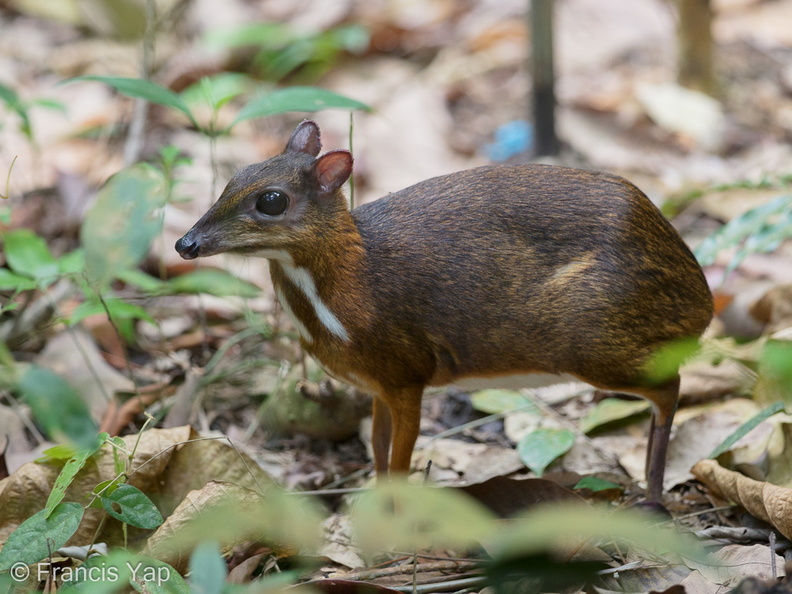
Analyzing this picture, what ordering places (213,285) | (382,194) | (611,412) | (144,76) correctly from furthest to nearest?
(382,194) → (144,76) → (213,285) → (611,412)

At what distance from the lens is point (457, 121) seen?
32.9 ft

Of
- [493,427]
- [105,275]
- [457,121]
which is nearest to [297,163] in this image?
[105,275]

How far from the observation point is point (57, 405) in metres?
2.63

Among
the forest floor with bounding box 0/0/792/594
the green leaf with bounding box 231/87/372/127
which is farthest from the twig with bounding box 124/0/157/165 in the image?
the green leaf with bounding box 231/87/372/127

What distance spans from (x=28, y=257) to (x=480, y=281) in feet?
8.19

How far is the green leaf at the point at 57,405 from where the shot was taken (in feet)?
8.57

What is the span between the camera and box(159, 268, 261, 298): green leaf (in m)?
6.00

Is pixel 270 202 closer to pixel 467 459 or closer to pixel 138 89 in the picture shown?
pixel 138 89

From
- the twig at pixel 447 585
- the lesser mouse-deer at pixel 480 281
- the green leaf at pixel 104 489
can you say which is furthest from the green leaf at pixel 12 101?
the twig at pixel 447 585

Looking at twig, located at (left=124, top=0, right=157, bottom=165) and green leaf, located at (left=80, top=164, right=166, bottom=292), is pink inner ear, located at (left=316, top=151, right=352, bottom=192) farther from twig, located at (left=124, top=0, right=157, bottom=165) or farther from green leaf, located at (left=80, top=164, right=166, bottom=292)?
twig, located at (left=124, top=0, right=157, bottom=165)

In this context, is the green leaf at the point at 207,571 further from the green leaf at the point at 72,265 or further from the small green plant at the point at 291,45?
the small green plant at the point at 291,45

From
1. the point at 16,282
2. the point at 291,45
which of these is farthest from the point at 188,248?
the point at 291,45

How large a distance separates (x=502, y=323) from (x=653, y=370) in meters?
0.71

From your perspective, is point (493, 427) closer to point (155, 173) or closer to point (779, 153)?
point (155, 173)
